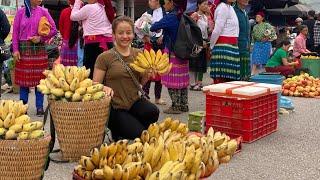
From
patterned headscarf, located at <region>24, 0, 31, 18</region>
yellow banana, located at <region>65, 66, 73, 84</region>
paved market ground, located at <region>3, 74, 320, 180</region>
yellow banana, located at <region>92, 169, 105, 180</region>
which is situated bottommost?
paved market ground, located at <region>3, 74, 320, 180</region>

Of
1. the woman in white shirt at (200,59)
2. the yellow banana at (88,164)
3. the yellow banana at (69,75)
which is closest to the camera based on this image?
the yellow banana at (88,164)

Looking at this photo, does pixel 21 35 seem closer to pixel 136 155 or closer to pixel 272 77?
pixel 272 77

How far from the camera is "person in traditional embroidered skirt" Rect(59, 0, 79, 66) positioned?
8.24m

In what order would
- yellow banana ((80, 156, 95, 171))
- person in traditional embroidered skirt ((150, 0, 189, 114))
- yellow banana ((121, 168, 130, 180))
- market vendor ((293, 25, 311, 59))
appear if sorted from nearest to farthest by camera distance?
1. yellow banana ((121, 168, 130, 180))
2. yellow banana ((80, 156, 95, 171))
3. person in traditional embroidered skirt ((150, 0, 189, 114))
4. market vendor ((293, 25, 311, 59))

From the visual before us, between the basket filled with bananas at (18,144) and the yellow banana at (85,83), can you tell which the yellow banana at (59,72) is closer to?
the yellow banana at (85,83)

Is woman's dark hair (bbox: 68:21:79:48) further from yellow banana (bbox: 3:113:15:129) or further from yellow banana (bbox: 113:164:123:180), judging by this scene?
yellow banana (bbox: 113:164:123:180)

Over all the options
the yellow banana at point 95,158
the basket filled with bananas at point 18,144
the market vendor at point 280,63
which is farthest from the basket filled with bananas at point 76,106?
the market vendor at point 280,63

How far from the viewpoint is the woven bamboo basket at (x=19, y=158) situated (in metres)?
3.98

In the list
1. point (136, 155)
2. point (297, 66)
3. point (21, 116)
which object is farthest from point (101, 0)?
point (297, 66)

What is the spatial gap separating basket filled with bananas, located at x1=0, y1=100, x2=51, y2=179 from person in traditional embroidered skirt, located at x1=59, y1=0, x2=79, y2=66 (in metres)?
4.26

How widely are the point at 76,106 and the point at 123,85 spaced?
2.08ft

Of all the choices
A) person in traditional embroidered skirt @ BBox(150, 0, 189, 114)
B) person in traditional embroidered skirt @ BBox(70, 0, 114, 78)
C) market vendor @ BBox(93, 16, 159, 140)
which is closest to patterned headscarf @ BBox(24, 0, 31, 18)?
person in traditional embroidered skirt @ BBox(70, 0, 114, 78)

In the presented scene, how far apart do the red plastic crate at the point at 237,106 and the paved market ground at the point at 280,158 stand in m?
0.37

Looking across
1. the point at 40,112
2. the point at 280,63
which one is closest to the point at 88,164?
the point at 40,112
